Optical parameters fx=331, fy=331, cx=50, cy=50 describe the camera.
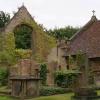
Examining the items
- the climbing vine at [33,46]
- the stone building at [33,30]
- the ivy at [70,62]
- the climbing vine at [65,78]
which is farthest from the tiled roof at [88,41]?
the climbing vine at [33,46]

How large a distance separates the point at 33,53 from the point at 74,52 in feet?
28.9

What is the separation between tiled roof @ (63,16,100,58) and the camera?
34281 millimetres

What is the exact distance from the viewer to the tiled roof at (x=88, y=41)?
3428cm

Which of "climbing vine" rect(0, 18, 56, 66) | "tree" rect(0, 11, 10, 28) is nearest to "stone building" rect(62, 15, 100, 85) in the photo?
"climbing vine" rect(0, 18, 56, 66)

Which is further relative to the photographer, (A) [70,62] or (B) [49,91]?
(A) [70,62]

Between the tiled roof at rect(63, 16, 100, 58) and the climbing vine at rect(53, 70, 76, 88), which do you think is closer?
the climbing vine at rect(53, 70, 76, 88)

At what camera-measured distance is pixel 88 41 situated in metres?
36.8

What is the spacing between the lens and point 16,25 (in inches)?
1686

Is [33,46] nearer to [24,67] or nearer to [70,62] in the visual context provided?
[24,67]

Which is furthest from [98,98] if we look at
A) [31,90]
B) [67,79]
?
[67,79]

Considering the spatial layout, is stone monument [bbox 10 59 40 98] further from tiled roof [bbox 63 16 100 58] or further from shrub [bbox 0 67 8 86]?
shrub [bbox 0 67 8 86]

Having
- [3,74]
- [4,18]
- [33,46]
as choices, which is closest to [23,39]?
[4,18]

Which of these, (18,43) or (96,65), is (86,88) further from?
(18,43)

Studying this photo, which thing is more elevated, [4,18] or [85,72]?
[4,18]
